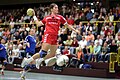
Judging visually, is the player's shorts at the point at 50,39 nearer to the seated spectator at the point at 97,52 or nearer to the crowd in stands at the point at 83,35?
the crowd in stands at the point at 83,35

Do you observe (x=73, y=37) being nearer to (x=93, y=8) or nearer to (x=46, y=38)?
(x=93, y=8)

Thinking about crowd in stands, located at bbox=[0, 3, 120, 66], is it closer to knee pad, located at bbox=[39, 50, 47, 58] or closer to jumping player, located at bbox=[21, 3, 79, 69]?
jumping player, located at bbox=[21, 3, 79, 69]

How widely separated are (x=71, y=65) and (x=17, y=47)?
565 cm

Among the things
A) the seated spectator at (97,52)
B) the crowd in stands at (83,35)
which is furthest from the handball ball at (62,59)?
the seated spectator at (97,52)

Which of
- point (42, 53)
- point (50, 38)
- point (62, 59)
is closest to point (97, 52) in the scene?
point (62, 59)

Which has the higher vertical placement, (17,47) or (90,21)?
(90,21)

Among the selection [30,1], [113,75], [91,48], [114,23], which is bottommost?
[113,75]

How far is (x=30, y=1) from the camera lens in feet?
113

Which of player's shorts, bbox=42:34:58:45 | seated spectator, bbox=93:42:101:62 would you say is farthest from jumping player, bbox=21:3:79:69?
seated spectator, bbox=93:42:101:62

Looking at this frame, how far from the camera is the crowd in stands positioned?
20.0 m

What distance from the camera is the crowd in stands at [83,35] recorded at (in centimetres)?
2005

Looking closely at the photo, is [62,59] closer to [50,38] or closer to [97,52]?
[97,52]

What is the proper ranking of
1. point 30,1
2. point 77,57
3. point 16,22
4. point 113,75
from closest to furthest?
point 113,75 → point 77,57 → point 16,22 → point 30,1

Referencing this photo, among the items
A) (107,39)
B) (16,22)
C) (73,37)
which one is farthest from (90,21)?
(16,22)
